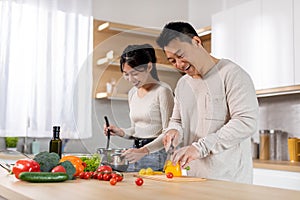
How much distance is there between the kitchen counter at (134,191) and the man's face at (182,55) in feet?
2.13

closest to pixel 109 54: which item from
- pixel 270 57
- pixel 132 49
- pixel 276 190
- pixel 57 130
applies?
pixel 132 49

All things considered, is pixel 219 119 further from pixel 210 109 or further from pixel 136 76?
pixel 136 76

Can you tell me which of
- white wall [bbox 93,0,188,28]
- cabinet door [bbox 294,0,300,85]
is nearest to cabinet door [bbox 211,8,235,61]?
cabinet door [bbox 294,0,300,85]

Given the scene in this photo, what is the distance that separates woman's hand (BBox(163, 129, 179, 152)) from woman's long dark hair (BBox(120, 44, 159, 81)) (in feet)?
0.87

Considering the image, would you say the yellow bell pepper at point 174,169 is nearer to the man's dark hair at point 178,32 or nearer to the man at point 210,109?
the man at point 210,109

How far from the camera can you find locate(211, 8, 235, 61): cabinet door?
4016mm

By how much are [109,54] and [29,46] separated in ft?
6.24

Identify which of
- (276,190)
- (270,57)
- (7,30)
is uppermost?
(7,30)

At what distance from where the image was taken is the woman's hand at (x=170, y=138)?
6.61 feet

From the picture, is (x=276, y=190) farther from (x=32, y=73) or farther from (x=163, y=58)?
(x=32, y=73)

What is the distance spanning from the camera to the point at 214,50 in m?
4.21

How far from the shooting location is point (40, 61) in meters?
4.03

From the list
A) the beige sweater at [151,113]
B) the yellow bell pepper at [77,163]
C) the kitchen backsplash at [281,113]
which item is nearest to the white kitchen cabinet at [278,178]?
the kitchen backsplash at [281,113]

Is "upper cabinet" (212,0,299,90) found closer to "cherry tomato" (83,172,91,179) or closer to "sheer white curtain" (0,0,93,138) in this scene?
"sheer white curtain" (0,0,93,138)
